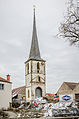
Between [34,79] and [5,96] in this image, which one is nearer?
[5,96]

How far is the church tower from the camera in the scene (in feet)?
159

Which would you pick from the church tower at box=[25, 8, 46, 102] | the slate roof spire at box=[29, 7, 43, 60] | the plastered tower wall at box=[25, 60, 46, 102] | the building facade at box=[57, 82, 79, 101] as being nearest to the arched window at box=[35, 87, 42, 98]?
the church tower at box=[25, 8, 46, 102]

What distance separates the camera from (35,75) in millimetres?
49781

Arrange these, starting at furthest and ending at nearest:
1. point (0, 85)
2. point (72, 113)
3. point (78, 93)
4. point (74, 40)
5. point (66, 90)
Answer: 1. point (66, 90)
2. point (78, 93)
3. point (0, 85)
4. point (72, 113)
5. point (74, 40)

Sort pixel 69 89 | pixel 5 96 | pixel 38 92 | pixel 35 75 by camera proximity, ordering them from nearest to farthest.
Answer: pixel 5 96 → pixel 69 89 → pixel 38 92 → pixel 35 75

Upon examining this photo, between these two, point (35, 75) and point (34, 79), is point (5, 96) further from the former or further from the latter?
point (35, 75)

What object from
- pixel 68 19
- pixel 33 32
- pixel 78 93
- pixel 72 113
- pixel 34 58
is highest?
pixel 33 32

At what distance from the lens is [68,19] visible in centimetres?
1448

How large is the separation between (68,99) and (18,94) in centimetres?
3693

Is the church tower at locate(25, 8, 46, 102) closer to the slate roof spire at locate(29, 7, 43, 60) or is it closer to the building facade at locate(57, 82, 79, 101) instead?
the slate roof spire at locate(29, 7, 43, 60)

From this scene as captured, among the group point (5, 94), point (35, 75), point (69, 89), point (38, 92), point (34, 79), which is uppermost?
point (35, 75)

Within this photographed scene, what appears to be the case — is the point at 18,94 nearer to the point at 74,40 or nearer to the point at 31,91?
the point at 31,91

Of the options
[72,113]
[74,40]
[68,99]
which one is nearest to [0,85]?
[68,99]

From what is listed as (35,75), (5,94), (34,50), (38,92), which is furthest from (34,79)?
(5,94)
